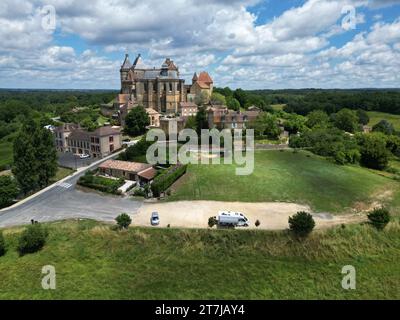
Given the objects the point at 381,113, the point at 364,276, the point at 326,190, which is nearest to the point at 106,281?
the point at 364,276

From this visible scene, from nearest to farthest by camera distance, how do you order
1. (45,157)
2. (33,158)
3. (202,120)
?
(33,158)
(45,157)
(202,120)

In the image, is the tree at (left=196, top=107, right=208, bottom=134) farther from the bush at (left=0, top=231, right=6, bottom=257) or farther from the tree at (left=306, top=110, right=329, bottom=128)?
the bush at (left=0, top=231, right=6, bottom=257)

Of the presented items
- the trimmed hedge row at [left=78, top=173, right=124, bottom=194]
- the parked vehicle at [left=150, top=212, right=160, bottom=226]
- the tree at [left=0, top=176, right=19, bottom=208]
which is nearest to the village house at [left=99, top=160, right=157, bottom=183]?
the trimmed hedge row at [left=78, top=173, right=124, bottom=194]

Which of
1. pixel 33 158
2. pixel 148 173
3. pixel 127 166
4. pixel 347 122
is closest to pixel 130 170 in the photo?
pixel 127 166

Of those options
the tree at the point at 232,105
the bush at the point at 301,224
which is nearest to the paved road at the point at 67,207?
the bush at the point at 301,224

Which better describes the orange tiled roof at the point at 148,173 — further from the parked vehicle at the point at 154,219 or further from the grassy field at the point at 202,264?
the grassy field at the point at 202,264

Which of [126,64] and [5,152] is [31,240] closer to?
[5,152]
